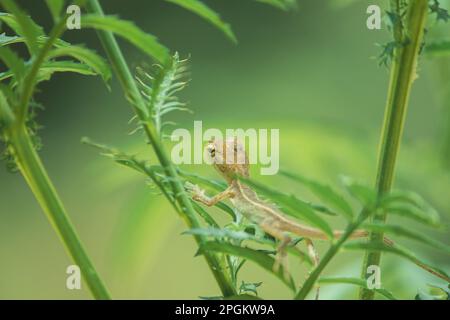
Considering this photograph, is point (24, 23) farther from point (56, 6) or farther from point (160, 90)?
point (160, 90)

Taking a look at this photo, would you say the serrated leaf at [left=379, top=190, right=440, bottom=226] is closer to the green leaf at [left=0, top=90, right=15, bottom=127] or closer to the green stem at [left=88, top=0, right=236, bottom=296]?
the green stem at [left=88, top=0, right=236, bottom=296]

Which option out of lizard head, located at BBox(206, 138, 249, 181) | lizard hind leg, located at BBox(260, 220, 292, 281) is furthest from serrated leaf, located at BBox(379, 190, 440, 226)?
lizard head, located at BBox(206, 138, 249, 181)

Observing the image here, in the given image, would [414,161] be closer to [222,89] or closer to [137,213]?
[137,213]

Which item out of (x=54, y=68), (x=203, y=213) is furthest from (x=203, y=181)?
(x=54, y=68)

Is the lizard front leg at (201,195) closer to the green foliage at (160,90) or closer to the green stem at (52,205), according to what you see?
the green foliage at (160,90)

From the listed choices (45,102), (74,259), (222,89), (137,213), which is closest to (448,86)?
(137,213)

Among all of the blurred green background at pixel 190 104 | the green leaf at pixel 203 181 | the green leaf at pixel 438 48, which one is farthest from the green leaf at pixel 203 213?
the blurred green background at pixel 190 104
